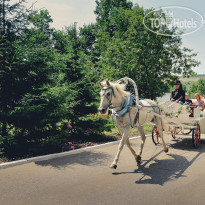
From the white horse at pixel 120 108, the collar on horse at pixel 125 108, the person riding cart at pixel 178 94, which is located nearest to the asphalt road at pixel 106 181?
the white horse at pixel 120 108

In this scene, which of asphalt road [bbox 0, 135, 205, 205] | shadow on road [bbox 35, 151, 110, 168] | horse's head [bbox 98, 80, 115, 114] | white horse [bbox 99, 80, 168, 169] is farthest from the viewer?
shadow on road [bbox 35, 151, 110, 168]

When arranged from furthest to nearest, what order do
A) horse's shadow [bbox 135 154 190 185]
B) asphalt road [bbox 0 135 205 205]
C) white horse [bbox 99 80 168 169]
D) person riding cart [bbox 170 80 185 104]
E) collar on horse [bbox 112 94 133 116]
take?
person riding cart [bbox 170 80 185 104]
collar on horse [bbox 112 94 133 116]
white horse [bbox 99 80 168 169]
horse's shadow [bbox 135 154 190 185]
asphalt road [bbox 0 135 205 205]

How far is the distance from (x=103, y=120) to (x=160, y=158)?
12.5ft

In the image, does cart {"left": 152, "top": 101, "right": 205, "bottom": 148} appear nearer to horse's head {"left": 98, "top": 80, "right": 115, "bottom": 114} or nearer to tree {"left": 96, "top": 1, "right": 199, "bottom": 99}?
horse's head {"left": 98, "top": 80, "right": 115, "bottom": 114}

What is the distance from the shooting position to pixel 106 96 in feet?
17.9

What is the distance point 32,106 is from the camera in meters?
6.65

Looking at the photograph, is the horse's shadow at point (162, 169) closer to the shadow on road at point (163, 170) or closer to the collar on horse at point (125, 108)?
the shadow on road at point (163, 170)

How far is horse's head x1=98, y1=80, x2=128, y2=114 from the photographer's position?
5.40 meters

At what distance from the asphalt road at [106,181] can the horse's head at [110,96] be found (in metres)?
1.77

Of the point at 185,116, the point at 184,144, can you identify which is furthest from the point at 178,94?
the point at 184,144

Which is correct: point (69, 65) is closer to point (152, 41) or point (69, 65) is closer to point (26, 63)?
point (26, 63)

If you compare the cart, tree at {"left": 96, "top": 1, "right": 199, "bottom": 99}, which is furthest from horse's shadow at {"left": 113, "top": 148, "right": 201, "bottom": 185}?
tree at {"left": 96, "top": 1, "right": 199, "bottom": 99}

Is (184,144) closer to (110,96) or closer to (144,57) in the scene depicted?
(110,96)

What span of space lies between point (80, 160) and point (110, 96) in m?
2.48
